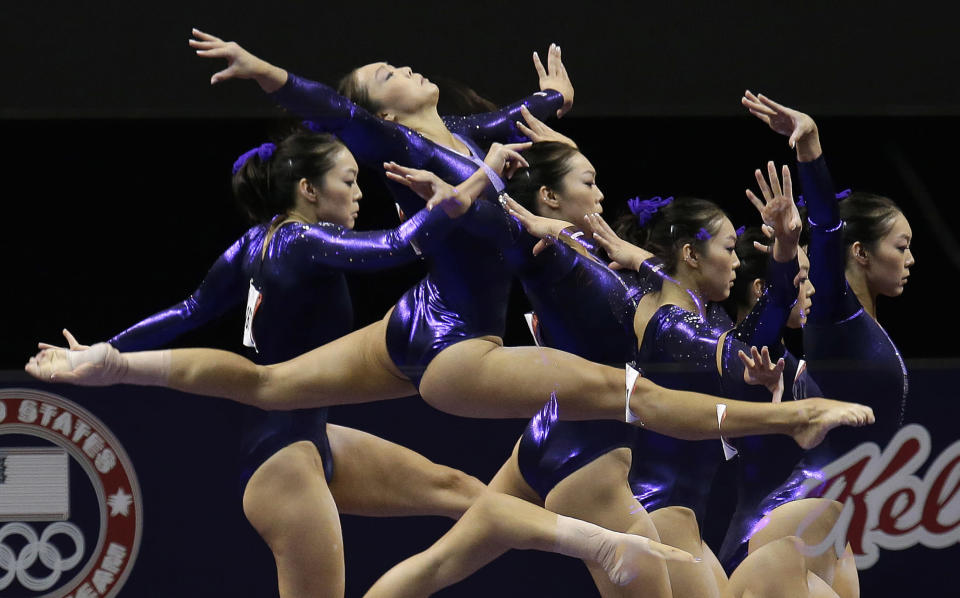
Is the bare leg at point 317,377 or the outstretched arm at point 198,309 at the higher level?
the outstretched arm at point 198,309

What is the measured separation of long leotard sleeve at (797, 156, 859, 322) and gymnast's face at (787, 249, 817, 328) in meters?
0.01

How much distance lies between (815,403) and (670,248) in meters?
0.51

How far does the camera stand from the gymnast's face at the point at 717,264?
313 cm

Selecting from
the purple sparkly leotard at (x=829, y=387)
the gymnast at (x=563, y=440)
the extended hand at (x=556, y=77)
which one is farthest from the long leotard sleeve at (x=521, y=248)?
the purple sparkly leotard at (x=829, y=387)

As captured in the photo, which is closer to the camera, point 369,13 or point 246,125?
point 246,125

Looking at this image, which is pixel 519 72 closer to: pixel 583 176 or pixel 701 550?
pixel 583 176

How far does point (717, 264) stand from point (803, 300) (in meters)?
0.24

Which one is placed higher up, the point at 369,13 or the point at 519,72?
the point at 369,13

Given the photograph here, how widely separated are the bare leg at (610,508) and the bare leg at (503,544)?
0.04 metres

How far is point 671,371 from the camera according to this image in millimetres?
2992

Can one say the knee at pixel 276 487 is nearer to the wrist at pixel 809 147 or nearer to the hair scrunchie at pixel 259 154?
the hair scrunchie at pixel 259 154

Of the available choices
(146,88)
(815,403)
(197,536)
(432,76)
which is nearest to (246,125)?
(146,88)

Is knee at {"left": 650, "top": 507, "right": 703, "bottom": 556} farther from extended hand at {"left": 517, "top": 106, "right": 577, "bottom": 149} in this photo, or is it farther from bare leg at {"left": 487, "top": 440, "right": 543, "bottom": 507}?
extended hand at {"left": 517, "top": 106, "right": 577, "bottom": 149}

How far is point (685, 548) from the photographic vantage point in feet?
10.1
